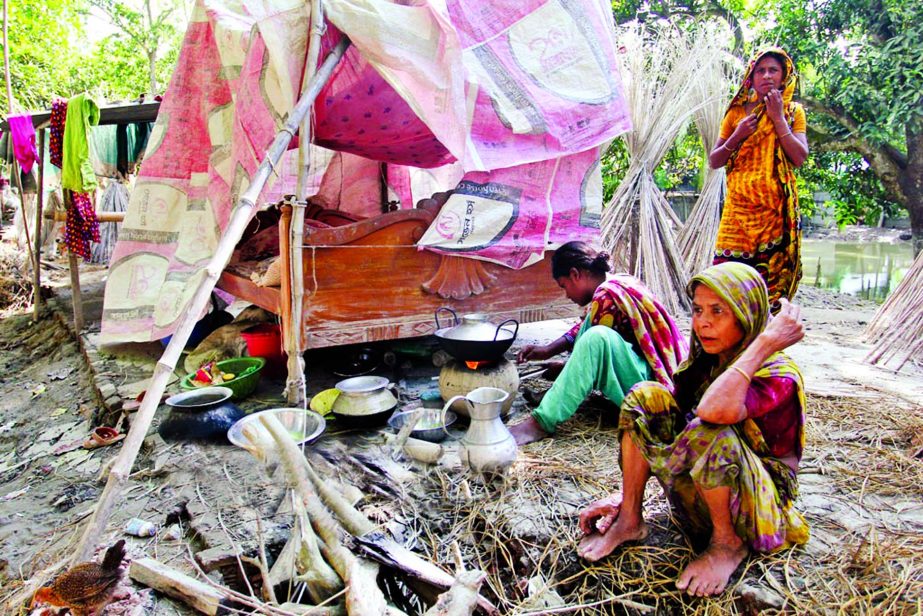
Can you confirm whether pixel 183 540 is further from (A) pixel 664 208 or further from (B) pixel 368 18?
(A) pixel 664 208

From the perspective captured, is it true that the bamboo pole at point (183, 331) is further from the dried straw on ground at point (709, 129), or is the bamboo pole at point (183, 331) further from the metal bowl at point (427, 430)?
the dried straw on ground at point (709, 129)

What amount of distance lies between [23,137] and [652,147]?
22.7 ft

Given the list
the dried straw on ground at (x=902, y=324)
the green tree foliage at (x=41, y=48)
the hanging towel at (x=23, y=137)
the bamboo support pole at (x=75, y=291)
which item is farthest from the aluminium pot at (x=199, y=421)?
the green tree foliage at (x=41, y=48)

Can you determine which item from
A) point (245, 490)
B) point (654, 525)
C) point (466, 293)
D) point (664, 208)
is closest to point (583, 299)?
point (466, 293)

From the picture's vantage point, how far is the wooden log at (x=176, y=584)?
1.57 meters

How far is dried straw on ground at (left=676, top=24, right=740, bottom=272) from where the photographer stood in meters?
5.06

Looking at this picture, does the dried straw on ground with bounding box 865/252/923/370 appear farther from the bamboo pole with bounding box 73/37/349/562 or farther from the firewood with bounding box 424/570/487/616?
the bamboo pole with bounding box 73/37/349/562

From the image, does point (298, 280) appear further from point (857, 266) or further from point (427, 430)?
point (857, 266)

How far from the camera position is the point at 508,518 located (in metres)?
2.02

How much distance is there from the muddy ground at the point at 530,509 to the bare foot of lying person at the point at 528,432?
0.07 metres

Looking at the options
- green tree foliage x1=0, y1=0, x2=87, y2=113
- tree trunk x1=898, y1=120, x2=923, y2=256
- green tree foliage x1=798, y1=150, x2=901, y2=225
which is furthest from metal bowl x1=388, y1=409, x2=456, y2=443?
green tree foliage x1=0, y1=0, x2=87, y2=113

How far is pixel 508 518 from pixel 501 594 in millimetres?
294

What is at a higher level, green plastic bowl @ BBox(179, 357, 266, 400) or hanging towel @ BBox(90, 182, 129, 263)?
hanging towel @ BBox(90, 182, 129, 263)

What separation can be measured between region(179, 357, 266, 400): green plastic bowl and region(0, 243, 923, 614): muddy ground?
0.34 ft
